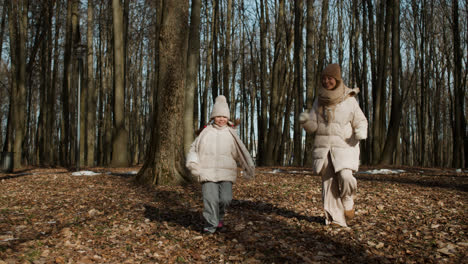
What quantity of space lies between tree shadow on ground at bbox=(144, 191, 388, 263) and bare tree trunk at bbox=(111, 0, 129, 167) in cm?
819

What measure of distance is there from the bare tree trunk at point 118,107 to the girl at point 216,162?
33.9ft

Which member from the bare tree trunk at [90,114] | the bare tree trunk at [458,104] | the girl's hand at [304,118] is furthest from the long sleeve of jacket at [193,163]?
the bare tree trunk at [458,104]

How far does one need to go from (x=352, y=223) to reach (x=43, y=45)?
65.2 ft

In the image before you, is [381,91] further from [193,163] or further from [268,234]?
[193,163]

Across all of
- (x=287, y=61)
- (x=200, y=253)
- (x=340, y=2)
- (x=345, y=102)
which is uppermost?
(x=340, y=2)

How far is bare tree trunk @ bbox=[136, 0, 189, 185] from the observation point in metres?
8.66

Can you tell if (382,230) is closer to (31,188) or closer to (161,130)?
(161,130)

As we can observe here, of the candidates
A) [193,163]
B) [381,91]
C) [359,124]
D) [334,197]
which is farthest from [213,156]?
[381,91]

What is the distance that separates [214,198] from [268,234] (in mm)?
847

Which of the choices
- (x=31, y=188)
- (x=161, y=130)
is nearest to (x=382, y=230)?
(x=161, y=130)

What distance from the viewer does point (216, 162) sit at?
4.97 metres

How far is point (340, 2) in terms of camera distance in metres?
26.0

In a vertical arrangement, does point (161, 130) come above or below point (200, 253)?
above

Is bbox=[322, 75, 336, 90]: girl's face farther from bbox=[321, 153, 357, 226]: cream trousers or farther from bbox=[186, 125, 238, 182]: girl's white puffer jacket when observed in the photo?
bbox=[186, 125, 238, 182]: girl's white puffer jacket
